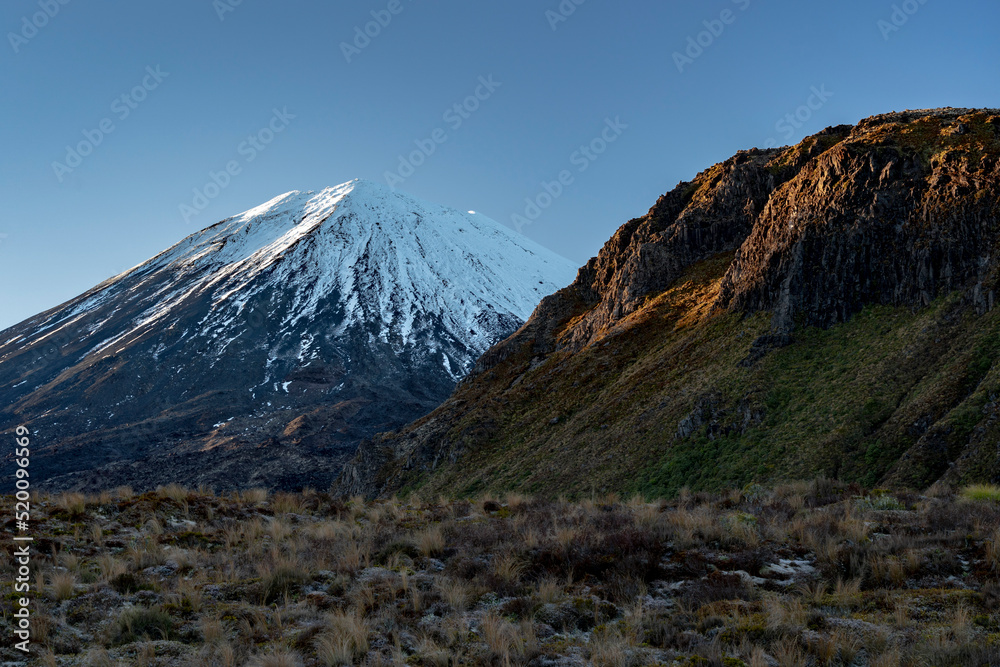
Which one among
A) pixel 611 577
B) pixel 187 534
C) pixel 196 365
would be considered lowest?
pixel 611 577

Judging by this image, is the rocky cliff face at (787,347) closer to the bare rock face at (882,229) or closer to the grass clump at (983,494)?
the bare rock face at (882,229)

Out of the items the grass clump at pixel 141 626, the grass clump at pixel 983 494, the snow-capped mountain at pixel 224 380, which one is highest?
the snow-capped mountain at pixel 224 380

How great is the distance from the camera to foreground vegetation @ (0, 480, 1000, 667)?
20.4 ft

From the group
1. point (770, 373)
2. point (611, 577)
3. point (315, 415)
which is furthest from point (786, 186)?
point (315, 415)

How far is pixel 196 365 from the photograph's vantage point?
158 m

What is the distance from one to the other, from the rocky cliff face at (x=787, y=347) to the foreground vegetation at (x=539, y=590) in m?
15.1

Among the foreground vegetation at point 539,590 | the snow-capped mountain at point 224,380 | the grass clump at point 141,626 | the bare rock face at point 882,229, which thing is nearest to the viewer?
the foreground vegetation at point 539,590

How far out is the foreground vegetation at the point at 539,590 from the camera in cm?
620

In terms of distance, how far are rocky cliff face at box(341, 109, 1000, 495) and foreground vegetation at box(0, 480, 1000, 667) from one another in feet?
49.5

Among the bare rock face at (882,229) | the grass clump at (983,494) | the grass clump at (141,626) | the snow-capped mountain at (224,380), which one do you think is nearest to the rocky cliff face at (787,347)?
the bare rock face at (882,229)

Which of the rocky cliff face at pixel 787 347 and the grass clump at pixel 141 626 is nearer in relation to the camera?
the grass clump at pixel 141 626

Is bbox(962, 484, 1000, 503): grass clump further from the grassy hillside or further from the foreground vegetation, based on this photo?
the grassy hillside

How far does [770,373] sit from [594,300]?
104 feet

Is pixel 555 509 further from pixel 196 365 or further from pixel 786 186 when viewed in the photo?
pixel 196 365
